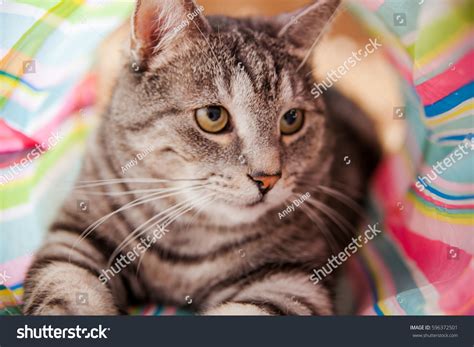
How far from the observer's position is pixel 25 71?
1.33 meters

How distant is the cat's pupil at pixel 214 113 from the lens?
1160 millimetres

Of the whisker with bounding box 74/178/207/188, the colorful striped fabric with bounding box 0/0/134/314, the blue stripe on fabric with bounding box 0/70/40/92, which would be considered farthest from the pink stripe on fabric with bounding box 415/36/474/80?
the blue stripe on fabric with bounding box 0/70/40/92

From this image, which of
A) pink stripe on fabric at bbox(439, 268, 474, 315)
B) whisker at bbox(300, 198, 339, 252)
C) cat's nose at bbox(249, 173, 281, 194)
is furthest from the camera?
whisker at bbox(300, 198, 339, 252)

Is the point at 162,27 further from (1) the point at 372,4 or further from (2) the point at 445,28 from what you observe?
(2) the point at 445,28

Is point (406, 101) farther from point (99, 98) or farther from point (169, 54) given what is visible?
point (99, 98)

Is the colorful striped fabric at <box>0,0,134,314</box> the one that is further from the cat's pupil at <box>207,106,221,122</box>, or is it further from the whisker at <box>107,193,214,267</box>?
the cat's pupil at <box>207,106,221,122</box>

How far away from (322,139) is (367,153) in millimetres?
399

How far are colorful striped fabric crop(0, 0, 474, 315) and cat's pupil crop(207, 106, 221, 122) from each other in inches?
14.3

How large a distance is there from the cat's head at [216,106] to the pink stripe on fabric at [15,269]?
313 millimetres

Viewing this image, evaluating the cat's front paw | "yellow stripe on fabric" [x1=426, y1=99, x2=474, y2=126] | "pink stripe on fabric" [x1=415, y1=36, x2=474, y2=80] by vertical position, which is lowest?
the cat's front paw

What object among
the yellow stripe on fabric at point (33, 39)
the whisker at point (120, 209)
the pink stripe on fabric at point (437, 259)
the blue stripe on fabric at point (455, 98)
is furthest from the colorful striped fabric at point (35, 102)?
the pink stripe on fabric at point (437, 259)

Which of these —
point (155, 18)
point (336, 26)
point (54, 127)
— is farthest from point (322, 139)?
point (54, 127)

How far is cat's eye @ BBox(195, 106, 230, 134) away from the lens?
1160 millimetres

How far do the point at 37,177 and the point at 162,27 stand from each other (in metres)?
0.52
